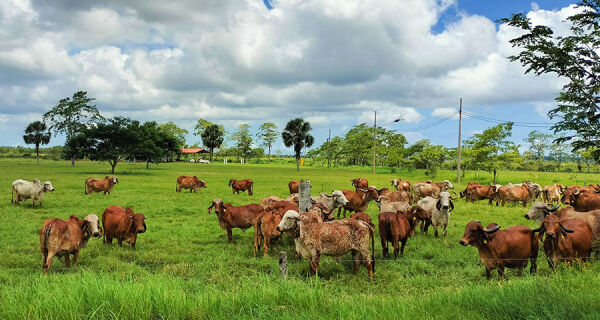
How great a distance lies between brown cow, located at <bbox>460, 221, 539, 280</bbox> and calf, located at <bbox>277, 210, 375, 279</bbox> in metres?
1.87

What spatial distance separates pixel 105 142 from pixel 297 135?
28.3m

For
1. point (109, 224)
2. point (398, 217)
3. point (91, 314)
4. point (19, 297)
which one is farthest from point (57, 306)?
point (398, 217)

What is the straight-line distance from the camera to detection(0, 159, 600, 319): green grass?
169 inches

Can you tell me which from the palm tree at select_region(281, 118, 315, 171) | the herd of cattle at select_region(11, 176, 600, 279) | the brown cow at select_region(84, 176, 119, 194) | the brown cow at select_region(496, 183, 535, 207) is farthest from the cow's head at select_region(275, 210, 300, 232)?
the palm tree at select_region(281, 118, 315, 171)

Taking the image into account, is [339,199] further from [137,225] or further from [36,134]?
[36,134]

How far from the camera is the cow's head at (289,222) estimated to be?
23.4ft

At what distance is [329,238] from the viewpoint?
7.02 metres

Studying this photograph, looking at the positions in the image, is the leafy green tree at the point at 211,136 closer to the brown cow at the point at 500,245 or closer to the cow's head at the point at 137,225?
the cow's head at the point at 137,225

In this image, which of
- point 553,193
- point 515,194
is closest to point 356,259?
point 515,194

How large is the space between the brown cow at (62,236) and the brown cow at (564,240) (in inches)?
364

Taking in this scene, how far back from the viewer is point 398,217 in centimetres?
866

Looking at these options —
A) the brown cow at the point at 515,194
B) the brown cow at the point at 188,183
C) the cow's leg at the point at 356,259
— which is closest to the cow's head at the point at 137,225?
the cow's leg at the point at 356,259

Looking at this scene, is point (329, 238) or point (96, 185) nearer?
point (329, 238)

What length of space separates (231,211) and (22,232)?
6.52 meters
